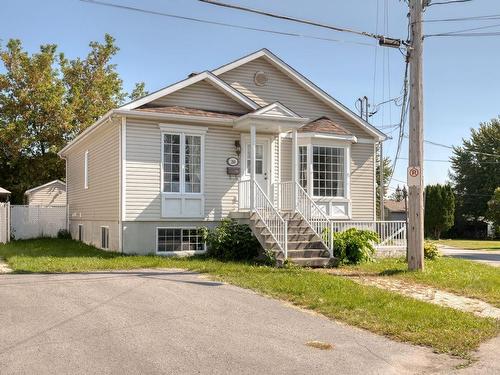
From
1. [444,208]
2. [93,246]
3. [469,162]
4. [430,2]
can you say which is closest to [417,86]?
[430,2]

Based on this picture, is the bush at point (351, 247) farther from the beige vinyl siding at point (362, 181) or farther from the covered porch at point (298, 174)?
the beige vinyl siding at point (362, 181)

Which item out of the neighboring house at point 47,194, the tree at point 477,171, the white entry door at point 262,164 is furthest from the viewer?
the tree at point 477,171

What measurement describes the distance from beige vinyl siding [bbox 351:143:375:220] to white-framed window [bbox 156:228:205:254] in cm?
591

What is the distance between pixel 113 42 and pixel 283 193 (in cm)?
2238

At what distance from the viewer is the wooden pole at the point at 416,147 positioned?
12.4m

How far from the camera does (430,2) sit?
12.8 m

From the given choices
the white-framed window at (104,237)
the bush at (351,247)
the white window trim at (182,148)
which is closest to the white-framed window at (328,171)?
the bush at (351,247)

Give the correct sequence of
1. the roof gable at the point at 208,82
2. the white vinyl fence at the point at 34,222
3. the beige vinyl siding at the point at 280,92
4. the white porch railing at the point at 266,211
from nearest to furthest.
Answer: the white porch railing at the point at 266,211 < the roof gable at the point at 208,82 < the beige vinyl siding at the point at 280,92 < the white vinyl fence at the point at 34,222

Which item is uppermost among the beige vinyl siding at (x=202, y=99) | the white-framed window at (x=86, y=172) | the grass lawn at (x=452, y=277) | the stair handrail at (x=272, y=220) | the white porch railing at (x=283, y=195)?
→ the beige vinyl siding at (x=202, y=99)

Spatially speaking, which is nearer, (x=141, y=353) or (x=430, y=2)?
(x=141, y=353)

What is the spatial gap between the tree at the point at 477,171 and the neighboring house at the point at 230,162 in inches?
1476

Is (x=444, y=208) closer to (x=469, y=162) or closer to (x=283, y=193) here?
(x=469, y=162)

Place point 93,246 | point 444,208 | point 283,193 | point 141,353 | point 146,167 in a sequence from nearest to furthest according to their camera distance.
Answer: point 141,353 → point 146,167 → point 283,193 → point 93,246 → point 444,208

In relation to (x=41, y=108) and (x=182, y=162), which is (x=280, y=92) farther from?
(x=41, y=108)
